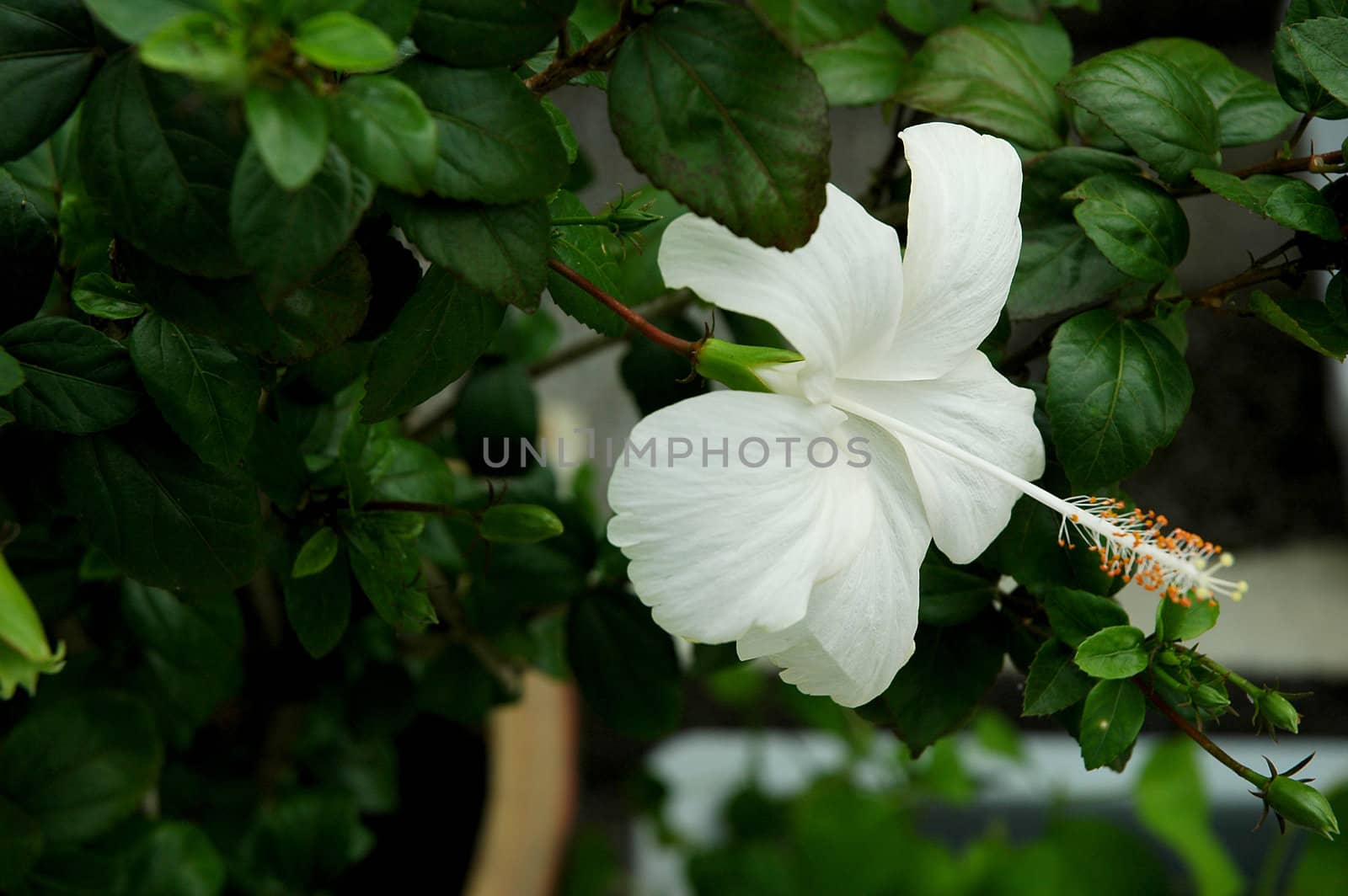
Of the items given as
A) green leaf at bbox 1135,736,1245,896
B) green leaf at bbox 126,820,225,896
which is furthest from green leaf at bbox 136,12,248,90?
green leaf at bbox 1135,736,1245,896

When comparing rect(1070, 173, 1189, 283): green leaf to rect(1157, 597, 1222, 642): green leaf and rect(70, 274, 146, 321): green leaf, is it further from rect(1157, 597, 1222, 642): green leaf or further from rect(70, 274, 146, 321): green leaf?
rect(70, 274, 146, 321): green leaf

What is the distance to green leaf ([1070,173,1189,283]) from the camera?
1.37 ft

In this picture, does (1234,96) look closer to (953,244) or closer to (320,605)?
(953,244)

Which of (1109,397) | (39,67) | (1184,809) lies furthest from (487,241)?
(1184,809)

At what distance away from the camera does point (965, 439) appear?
413mm

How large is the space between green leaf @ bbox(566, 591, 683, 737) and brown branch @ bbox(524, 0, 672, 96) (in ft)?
0.99

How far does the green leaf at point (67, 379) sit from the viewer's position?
373 mm

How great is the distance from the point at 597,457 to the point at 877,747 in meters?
0.42

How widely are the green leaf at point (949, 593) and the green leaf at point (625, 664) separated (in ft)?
0.56

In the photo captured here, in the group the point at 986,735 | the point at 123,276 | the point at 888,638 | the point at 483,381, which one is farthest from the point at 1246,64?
the point at 123,276

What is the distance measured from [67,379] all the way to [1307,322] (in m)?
0.45

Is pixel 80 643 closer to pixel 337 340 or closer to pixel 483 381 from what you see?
pixel 483 381

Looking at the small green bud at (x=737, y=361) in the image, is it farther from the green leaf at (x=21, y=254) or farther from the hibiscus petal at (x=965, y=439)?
the green leaf at (x=21, y=254)

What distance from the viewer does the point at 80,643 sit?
0.62 m
